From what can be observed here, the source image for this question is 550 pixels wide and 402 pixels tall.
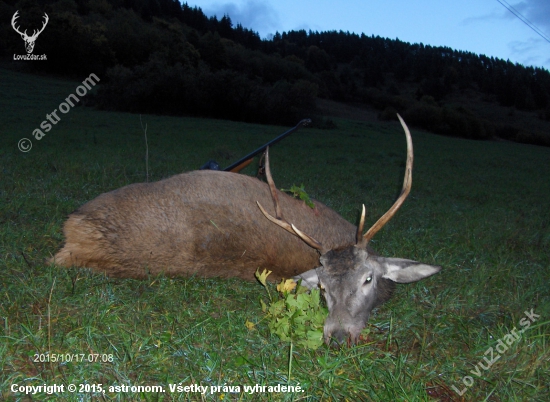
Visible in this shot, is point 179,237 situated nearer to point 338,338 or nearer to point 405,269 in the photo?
point 338,338

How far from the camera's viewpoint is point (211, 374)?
271cm

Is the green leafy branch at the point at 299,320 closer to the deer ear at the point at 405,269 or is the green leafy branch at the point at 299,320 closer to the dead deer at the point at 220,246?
the dead deer at the point at 220,246

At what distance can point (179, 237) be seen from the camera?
376 centimetres

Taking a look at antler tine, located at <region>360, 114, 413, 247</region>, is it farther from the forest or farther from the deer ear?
the forest

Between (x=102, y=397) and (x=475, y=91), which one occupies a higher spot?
(x=475, y=91)

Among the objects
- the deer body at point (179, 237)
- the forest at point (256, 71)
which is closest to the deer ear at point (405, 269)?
the deer body at point (179, 237)

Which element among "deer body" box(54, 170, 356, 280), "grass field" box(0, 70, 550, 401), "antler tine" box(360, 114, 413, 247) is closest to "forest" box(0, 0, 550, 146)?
"grass field" box(0, 70, 550, 401)

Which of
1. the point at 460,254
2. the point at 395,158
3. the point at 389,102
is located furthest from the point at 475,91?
the point at 460,254

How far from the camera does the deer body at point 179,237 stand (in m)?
3.67

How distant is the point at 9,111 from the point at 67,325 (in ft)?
54.3

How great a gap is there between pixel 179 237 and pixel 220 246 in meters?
0.34

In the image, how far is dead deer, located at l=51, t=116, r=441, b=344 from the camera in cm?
354

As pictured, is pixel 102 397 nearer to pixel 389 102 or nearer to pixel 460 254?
pixel 460 254

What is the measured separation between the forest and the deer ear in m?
21.9
